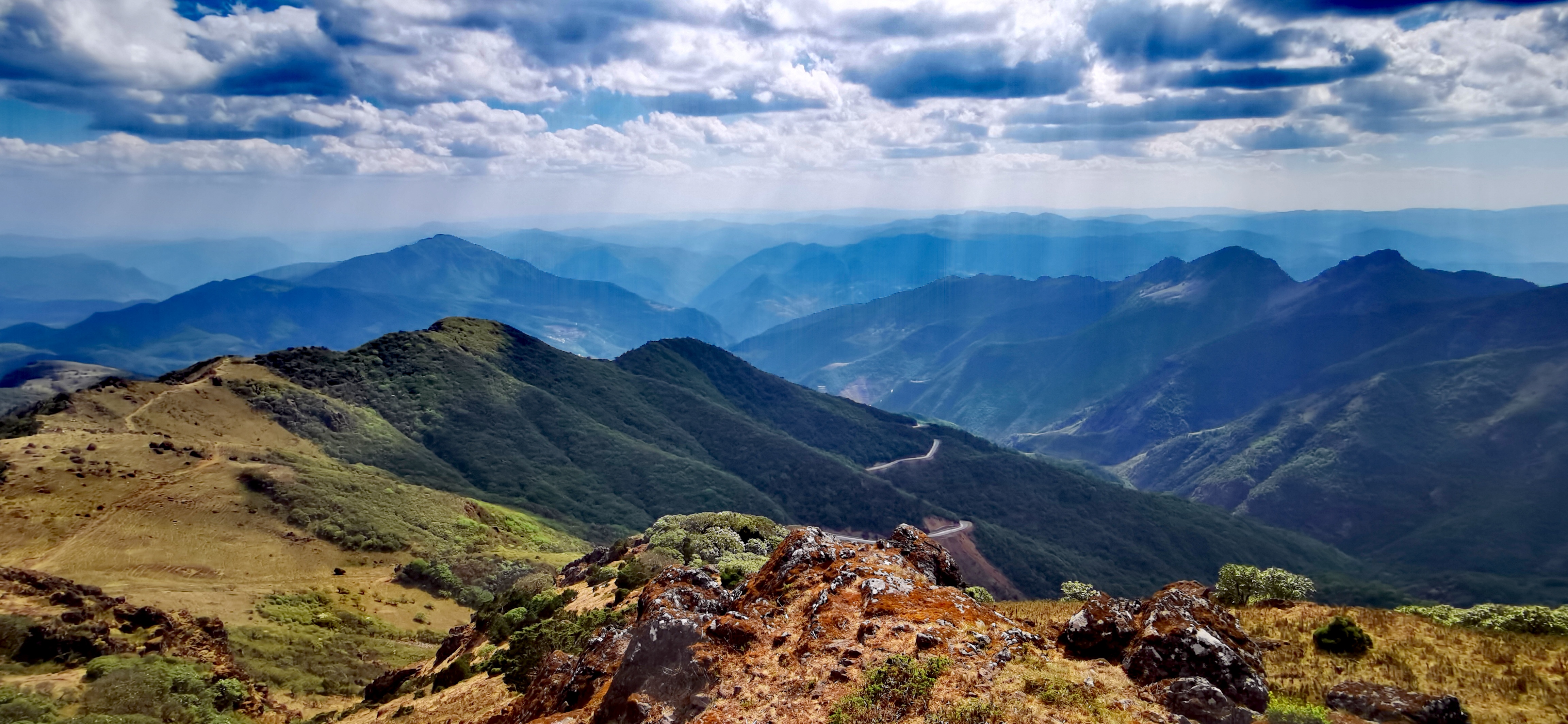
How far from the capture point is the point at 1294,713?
1330 cm

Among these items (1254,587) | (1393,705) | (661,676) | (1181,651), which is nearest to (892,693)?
(661,676)

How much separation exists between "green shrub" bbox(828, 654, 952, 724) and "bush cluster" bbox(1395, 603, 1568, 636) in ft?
53.9

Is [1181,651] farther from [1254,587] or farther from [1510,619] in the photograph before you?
[1254,587]

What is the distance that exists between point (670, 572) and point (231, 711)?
27.1 meters

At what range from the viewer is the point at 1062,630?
17.8 metres

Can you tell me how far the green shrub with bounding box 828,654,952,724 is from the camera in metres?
14.2

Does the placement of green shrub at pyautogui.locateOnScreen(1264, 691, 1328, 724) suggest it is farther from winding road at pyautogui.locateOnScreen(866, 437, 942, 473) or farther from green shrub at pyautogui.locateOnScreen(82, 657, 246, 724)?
winding road at pyautogui.locateOnScreen(866, 437, 942, 473)

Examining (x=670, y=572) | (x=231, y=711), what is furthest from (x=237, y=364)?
(x=670, y=572)

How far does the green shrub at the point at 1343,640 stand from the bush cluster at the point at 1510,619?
13.2 ft

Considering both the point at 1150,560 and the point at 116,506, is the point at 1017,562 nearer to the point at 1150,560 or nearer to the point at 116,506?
the point at 1150,560

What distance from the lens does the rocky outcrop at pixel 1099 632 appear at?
648 inches

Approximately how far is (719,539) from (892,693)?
33531 millimetres

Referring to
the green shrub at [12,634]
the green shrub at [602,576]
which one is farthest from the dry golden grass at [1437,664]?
the green shrub at [12,634]

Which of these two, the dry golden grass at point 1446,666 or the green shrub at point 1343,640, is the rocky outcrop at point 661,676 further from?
the green shrub at point 1343,640
